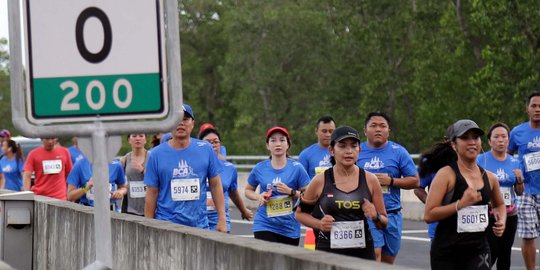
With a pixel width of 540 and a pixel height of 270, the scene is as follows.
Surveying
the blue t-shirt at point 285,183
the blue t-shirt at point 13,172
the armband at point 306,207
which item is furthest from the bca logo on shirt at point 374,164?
the blue t-shirt at point 13,172

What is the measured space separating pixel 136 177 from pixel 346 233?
5739 millimetres

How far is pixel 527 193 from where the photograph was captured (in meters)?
18.1

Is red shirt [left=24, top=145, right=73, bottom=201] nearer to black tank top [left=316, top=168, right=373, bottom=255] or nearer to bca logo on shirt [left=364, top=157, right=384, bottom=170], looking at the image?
bca logo on shirt [left=364, top=157, right=384, bottom=170]

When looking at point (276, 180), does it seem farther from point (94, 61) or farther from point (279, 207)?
point (94, 61)

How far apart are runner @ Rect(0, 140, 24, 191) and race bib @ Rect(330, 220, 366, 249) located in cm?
1667

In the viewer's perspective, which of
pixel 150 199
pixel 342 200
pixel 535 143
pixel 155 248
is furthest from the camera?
pixel 535 143

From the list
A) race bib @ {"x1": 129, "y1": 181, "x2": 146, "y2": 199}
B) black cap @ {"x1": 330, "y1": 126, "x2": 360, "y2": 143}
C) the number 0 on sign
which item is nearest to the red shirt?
race bib @ {"x1": 129, "y1": 181, "x2": 146, "y2": 199}

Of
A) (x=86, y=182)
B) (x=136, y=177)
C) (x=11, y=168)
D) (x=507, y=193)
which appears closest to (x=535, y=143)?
(x=507, y=193)

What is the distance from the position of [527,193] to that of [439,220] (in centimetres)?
712

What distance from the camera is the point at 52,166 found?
2244cm

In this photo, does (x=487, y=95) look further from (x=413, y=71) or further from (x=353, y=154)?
(x=353, y=154)

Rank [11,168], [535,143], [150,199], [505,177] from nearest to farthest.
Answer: [150,199], [505,177], [535,143], [11,168]

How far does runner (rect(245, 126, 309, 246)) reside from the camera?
618 inches

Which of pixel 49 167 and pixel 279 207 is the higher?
pixel 49 167
